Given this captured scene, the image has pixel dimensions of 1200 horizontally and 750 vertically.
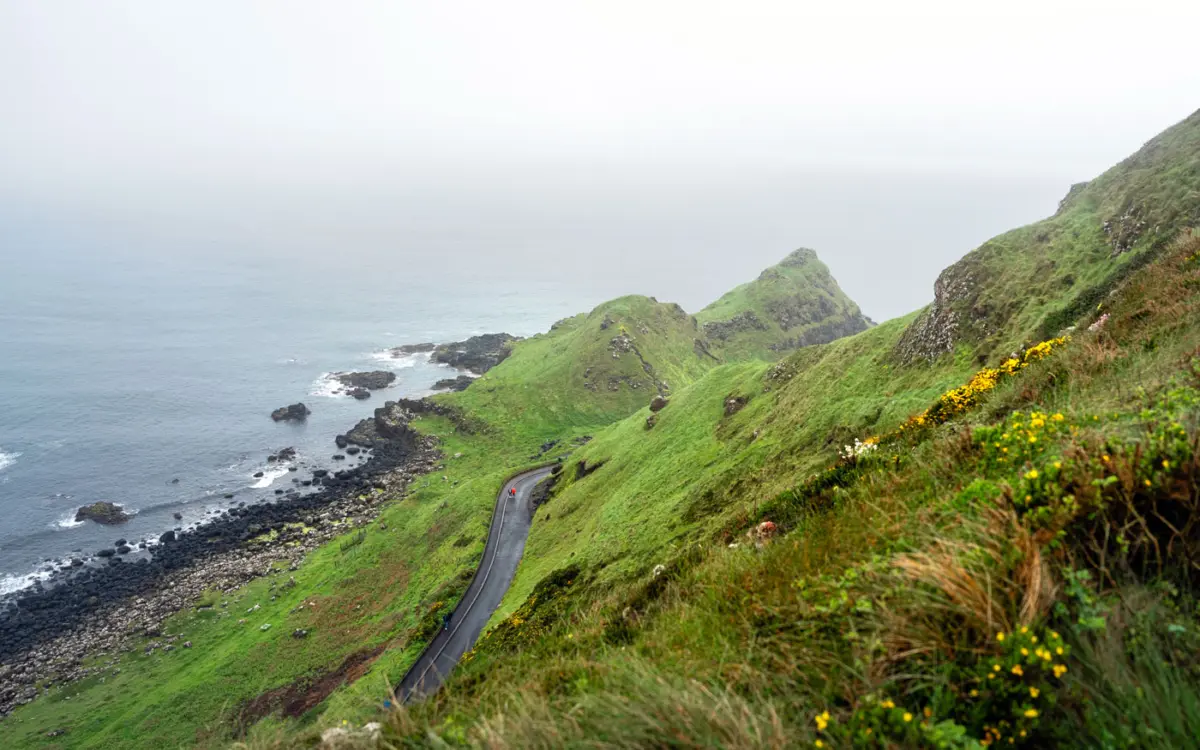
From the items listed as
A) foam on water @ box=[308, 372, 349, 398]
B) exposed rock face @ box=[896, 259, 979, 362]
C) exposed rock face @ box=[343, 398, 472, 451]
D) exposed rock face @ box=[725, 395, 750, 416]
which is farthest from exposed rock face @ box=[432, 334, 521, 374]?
exposed rock face @ box=[896, 259, 979, 362]

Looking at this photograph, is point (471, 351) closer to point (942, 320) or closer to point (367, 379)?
point (367, 379)

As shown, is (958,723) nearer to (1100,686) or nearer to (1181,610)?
(1100,686)

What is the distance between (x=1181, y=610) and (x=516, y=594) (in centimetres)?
3709

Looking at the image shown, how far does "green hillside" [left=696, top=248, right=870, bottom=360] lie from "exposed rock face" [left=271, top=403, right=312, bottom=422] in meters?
97.5

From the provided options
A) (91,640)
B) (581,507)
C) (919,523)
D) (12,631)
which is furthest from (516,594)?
(12,631)

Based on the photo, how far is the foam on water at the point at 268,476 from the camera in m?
81.8

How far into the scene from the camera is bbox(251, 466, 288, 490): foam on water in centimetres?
8175

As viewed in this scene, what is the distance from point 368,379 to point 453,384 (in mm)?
21131

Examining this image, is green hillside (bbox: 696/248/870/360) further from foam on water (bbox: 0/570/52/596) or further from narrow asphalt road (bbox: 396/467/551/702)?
foam on water (bbox: 0/570/52/596)

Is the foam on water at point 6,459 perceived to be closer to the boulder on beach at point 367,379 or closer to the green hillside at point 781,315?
the boulder on beach at point 367,379

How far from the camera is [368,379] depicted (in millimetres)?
130375

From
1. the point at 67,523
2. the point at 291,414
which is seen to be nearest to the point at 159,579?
the point at 67,523

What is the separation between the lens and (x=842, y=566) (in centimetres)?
676

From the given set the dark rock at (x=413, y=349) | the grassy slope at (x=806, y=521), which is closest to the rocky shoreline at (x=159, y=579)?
the grassy slope at (x=806, y=521)
